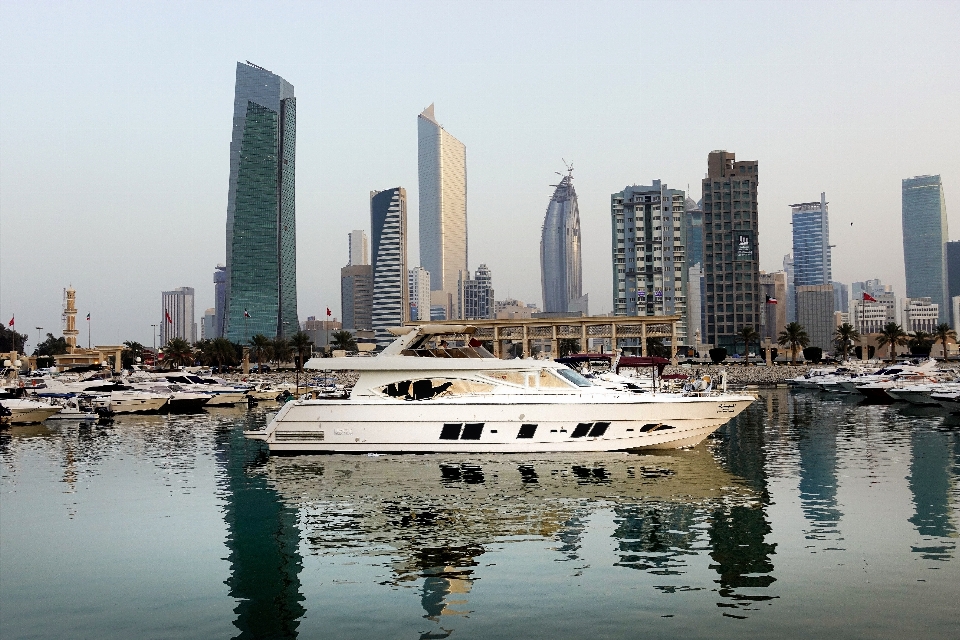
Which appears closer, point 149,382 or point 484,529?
point 484,529

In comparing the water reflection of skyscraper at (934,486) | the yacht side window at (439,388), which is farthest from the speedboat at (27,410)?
the water reflection of skyscraper at (934,486)

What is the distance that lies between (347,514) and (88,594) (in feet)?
23.8

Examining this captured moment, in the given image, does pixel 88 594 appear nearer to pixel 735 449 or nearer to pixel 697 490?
pixel 697 490

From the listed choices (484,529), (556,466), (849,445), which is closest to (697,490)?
(556,466)

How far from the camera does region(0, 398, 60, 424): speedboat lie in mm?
46219

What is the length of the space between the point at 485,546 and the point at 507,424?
11.9 metres

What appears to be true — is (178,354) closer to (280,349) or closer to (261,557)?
(280,349)

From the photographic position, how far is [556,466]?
26.9 m

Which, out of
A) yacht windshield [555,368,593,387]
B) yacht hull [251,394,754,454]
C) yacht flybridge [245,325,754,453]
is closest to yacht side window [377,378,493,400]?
yacht flybridge [245,325,754,453]

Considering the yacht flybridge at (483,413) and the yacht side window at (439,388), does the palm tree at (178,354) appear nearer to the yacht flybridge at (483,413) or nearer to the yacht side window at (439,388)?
the yacht flybridge at (483,413)

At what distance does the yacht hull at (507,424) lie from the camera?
28469mm

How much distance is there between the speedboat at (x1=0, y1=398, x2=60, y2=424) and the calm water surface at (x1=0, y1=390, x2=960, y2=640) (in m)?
17.2

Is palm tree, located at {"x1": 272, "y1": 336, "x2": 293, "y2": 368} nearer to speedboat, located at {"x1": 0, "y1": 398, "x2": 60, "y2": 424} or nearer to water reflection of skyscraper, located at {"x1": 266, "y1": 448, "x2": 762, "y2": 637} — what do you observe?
speedboat, located at {"x1": 0, "y1": 398, "x2": 60, "y2": 424}

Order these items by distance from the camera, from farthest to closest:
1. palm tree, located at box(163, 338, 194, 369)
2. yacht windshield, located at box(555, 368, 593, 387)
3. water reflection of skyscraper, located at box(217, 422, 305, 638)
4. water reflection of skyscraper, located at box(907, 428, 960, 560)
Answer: palm tree, located at box(163, 338, 194, 369) < yacht windshield, located at box(555, 368, 593, 387) < water reflection of skyscraper, located at box(907, 428, 960, 560) < water reflection of skyscraper, located at box(217, 422, 305, 638)
